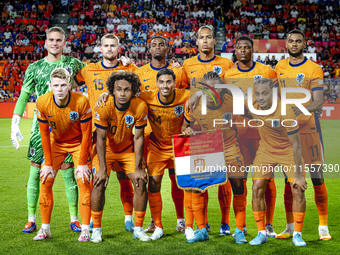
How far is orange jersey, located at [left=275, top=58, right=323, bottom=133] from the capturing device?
15.2 feet

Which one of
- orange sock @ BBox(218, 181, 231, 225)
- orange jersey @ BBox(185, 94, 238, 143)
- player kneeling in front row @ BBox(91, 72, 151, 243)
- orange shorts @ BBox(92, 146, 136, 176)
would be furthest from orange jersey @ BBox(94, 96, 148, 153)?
orange sock @ BBox(218, 181, 231, 225)

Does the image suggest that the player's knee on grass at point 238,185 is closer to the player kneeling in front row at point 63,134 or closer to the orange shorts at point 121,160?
the orange shorts at point 121,160

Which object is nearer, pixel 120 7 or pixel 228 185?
pixel 228 185

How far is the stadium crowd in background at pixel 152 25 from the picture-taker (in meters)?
21.9

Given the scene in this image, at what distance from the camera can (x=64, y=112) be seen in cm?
460

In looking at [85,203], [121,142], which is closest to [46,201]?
[85,203]

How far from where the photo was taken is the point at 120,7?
2581 cm

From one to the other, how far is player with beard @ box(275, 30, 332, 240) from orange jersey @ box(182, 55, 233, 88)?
2.36ft

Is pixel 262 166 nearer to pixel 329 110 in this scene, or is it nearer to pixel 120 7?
pixel 329 110

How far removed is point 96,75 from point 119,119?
2.85ft

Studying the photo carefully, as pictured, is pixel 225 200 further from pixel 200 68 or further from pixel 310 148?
pixel 200 68

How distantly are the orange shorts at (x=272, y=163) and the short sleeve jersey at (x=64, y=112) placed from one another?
185cm

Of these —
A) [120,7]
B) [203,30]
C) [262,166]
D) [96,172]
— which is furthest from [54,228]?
[120,7]

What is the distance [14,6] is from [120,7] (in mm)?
6442
